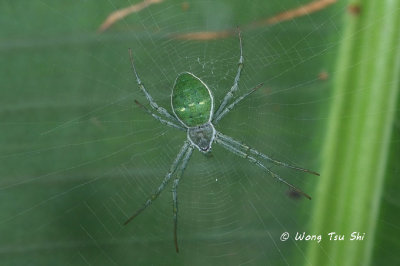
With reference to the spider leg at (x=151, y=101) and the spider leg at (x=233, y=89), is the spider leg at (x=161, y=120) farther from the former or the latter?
the spider leg at (x=233, y=89)

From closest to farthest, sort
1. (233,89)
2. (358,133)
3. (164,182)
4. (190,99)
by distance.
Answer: (358,133) < (190,99) < (233,89) < (164,182)

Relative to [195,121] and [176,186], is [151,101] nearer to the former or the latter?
[195,121]

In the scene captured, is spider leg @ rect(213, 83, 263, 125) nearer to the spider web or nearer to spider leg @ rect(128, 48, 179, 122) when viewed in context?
the spider web

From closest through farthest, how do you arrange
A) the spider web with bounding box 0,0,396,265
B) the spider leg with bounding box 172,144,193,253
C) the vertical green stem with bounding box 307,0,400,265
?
the vertical green stem with bounding box 307,0,400,265, the spider web with bounding box 0,0,396,265, the spider leg with bounding box 172,144,193,253

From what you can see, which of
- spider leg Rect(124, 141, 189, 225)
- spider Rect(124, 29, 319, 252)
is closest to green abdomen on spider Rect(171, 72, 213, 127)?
spider Rect(124, 29, 319, 252)

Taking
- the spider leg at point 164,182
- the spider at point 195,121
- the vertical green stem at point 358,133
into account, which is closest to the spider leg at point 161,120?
the spider at point 195,121

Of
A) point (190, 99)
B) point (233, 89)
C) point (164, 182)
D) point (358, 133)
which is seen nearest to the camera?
point (358, 133)

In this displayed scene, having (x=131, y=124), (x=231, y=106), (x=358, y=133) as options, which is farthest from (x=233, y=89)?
(x=358, y=133)
